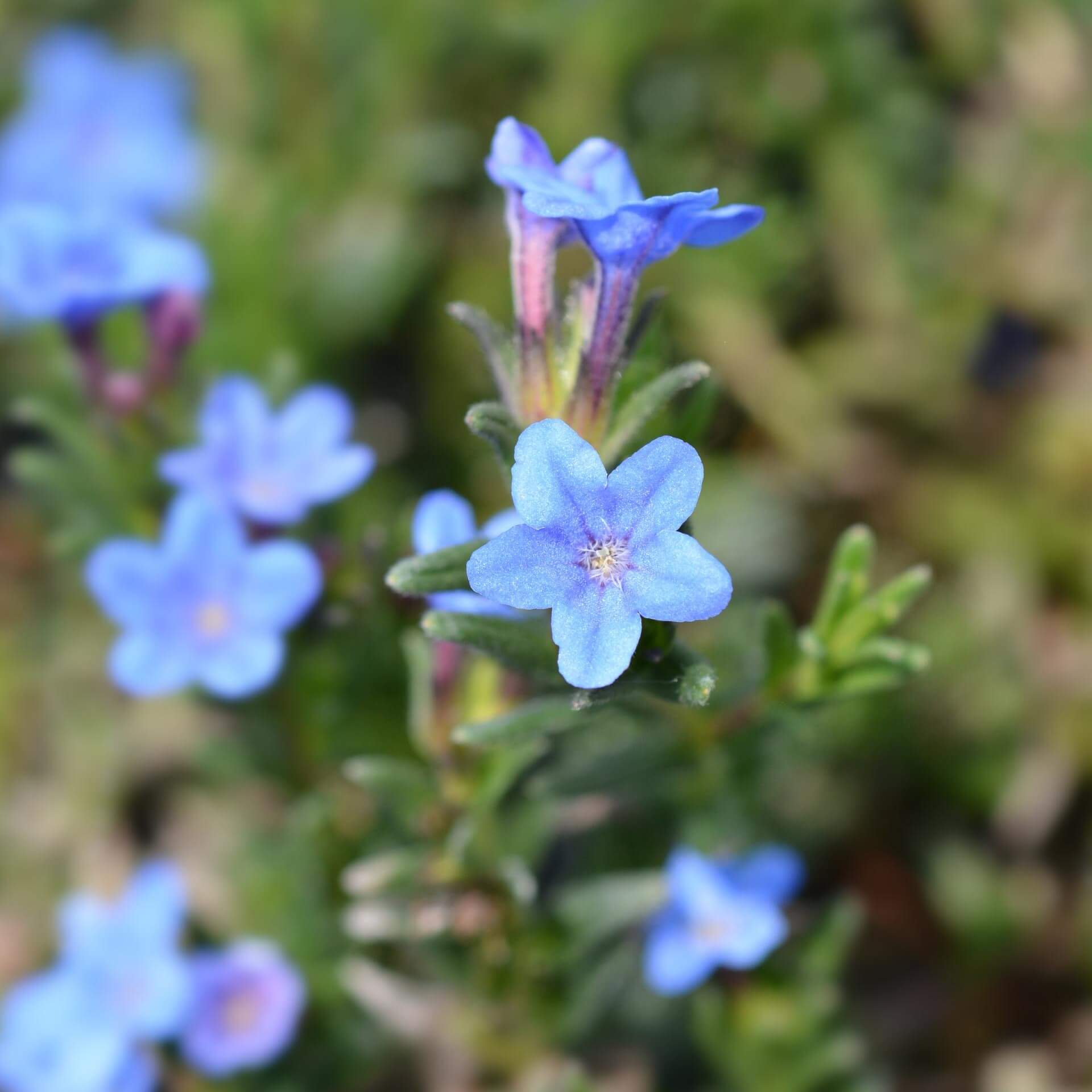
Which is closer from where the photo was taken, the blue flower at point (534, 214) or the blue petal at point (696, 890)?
the blue flower at point (534, 214)

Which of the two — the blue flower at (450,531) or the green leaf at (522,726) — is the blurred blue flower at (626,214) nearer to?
the blue flower at (450,531)

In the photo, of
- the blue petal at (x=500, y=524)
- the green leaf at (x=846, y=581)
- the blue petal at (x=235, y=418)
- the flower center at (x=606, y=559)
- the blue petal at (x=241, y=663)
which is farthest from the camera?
the blue petal at (x=235, y=418)

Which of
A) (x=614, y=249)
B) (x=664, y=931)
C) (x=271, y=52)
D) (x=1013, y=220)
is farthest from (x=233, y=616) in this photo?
(x=1013, y=220)

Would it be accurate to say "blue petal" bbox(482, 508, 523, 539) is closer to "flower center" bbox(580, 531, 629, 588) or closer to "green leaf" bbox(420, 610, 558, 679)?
"green leaf" bbox(420, 610, 558, 679)

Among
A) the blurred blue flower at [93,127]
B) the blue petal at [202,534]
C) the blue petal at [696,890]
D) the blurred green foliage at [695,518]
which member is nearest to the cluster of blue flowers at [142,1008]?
the blurred green foliage at [695,518]

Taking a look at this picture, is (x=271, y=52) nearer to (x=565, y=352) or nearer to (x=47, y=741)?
(x=47, y=741)

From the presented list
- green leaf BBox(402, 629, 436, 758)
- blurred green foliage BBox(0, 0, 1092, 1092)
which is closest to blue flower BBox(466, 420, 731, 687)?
green leaf BBox(402, 629, 436, 758)
